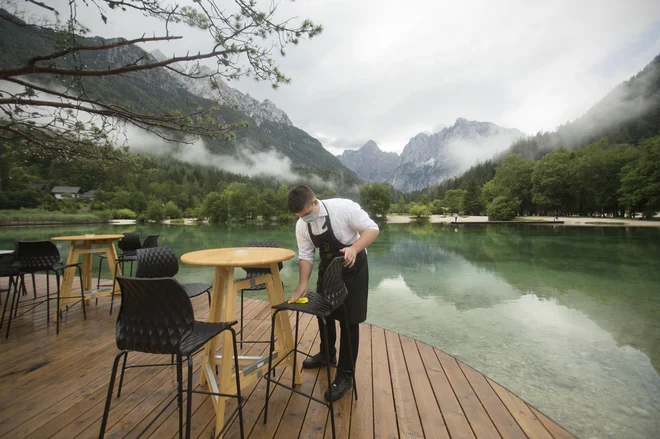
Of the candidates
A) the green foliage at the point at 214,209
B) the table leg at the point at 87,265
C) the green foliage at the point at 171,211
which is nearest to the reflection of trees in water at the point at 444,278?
the table leg at the point at 87,265

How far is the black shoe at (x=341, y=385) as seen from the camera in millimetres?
2372

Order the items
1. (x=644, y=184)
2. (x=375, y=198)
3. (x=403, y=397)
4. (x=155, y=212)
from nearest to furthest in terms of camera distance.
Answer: (x=403, y=397), (x=644, y=184), (x=155, y=212), (x=375, y=198)

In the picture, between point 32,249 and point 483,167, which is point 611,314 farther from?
point 483,167

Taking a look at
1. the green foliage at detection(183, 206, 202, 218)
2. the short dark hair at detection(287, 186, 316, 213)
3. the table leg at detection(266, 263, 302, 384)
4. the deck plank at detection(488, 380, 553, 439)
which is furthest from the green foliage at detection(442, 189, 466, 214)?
the short dark hair at detection(287, 186, 316, 213)

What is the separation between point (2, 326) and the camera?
3969 millimetres

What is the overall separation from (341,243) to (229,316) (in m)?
1.04

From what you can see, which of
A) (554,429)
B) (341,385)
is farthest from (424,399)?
(554,429)

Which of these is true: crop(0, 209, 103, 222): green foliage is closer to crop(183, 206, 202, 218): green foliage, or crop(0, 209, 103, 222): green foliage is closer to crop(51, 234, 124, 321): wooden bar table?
crop(183, 206, 202, 218): green foliage

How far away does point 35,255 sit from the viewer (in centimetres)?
383

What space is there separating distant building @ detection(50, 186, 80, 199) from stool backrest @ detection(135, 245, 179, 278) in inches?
3689

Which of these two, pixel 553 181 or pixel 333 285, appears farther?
pixel 553 181

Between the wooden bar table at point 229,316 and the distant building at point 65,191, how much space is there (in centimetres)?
9498

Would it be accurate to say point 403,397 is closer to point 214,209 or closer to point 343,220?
point 343,220

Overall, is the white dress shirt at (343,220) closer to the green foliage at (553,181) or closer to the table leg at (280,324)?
the table leg at (280,324)
